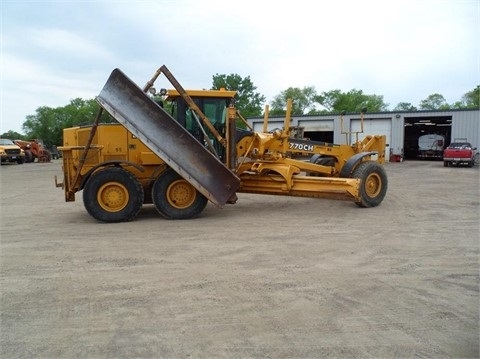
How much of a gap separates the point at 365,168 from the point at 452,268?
4965 millimetres

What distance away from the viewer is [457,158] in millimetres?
27828

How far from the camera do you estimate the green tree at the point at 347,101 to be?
77.1 metres

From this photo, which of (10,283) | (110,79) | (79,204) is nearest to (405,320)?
(10,283)

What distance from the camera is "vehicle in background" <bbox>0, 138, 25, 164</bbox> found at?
32.8 meters

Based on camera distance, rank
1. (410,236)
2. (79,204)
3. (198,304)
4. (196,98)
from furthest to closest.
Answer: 1. (79,204)
2. (196,98)
3. (410,236)
4. (198,304)

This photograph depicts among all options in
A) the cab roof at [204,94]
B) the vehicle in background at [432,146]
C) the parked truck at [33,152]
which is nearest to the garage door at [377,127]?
the vehicle in background at [432,146]

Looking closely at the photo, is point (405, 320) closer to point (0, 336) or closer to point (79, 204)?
point (0, 336)

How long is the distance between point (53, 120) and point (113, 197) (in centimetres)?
8261

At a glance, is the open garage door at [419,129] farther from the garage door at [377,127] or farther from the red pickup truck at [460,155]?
the red pickup truck at [460,155]

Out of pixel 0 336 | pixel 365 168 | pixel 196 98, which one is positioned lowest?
pixel 0 336

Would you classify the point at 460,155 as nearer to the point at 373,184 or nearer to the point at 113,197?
the point at 373,184

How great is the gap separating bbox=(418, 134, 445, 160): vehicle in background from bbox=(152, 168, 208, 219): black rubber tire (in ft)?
105

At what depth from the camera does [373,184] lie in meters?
10.4

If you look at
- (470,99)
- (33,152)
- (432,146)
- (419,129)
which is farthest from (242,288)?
(470,99)
